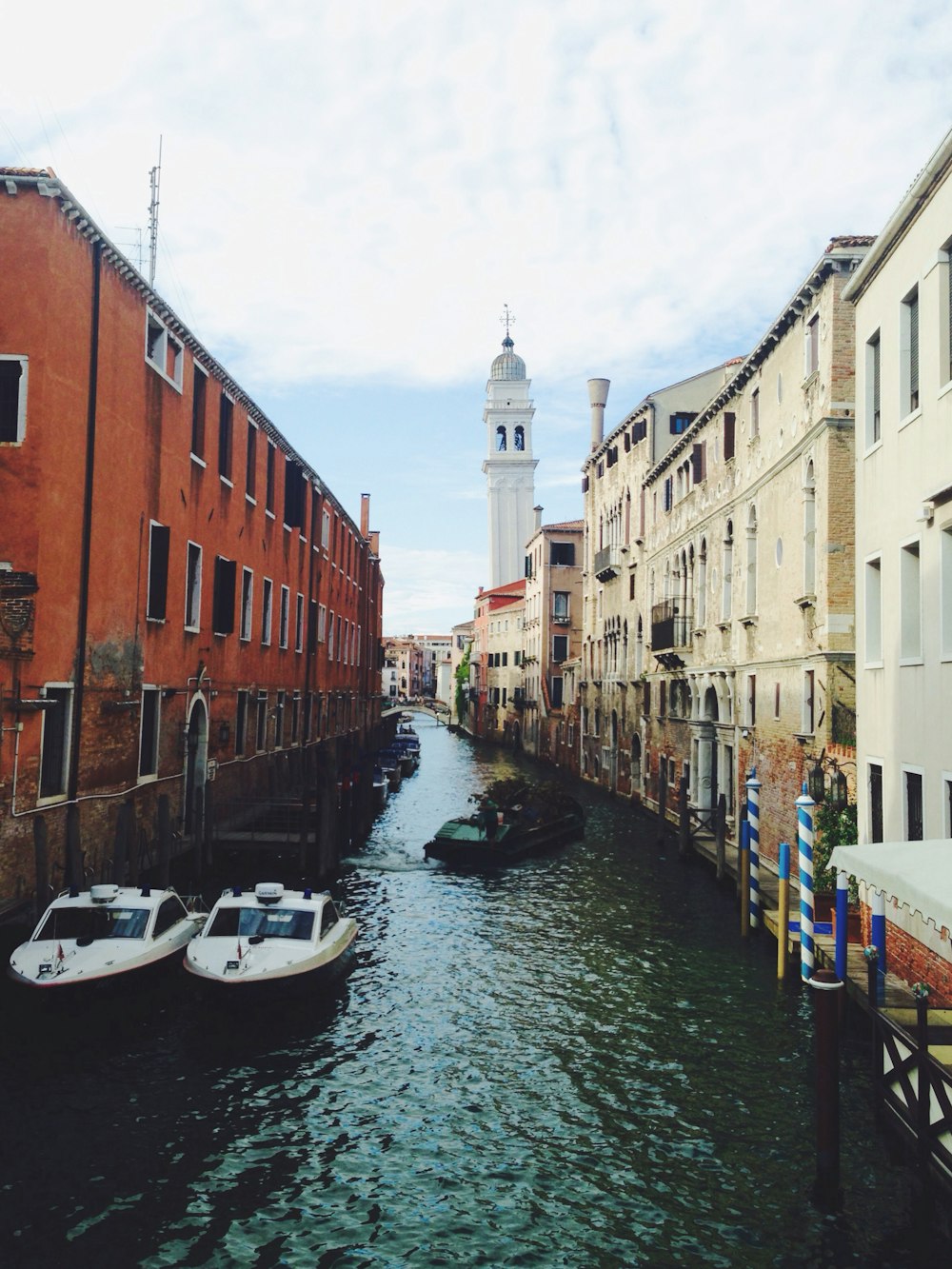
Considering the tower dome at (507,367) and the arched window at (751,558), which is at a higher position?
the tower dome at (507,367)

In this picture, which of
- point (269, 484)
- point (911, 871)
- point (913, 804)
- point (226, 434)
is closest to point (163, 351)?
point (226, 434)

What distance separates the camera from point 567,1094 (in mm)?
10250

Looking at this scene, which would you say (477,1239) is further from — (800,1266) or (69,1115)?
(69,1115)

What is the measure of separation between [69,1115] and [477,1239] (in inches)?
155

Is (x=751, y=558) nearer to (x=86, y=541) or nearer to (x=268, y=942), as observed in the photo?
(x=86, y=541)

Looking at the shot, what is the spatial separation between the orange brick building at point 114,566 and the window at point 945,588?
10.8m

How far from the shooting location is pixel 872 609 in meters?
13.2

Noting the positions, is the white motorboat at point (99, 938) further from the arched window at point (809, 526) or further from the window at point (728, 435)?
the window at point (728, 435)

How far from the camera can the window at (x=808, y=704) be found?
678 inches

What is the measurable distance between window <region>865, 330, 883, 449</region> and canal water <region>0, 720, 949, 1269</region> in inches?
285

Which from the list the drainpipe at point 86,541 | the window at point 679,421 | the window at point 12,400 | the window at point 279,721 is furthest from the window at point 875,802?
the window at point 679,421

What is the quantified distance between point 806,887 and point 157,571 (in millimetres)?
12086

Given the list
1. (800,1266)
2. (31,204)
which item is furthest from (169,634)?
(800,1266)

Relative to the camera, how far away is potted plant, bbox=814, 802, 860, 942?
48.0 feet
